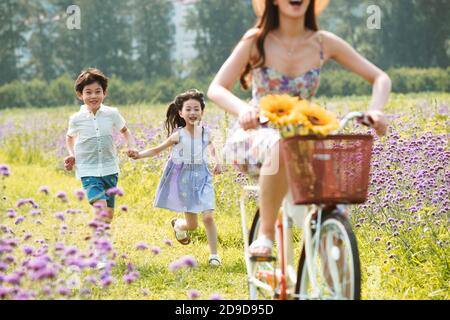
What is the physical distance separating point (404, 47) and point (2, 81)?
23531 millimetres

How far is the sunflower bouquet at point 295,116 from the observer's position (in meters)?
3.88

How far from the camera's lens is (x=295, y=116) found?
388 cm

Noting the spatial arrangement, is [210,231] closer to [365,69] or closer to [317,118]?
[365,69]

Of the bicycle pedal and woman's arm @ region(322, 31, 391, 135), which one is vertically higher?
woman's arm @ region(322, 31, 391, 135)

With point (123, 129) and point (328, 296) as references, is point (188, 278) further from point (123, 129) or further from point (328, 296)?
point (328, 296)

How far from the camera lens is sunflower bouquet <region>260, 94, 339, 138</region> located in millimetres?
3879

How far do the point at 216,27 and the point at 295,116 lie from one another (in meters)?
53.2

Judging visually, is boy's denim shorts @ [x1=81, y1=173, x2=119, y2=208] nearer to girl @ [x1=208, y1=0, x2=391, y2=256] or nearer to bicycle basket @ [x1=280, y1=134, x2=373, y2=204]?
girl @ [x1=208, y1=0, x2=391, y2=256]

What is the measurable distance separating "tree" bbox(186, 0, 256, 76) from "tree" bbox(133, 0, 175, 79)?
2.09m

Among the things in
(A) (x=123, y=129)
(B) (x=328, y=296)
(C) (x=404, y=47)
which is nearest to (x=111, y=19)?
(C) (x=404, y=47)

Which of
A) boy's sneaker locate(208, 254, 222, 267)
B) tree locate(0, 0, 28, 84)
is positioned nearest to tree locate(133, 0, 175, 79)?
tree locate(0, 0, 28, 84)

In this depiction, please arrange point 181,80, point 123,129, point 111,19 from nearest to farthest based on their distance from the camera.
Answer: point 123,129 → point 181,80 → point 111,19

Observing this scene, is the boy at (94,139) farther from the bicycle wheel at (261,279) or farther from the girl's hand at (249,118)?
the girl's hand at (249,118)

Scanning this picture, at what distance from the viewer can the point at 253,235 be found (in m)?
4.96
